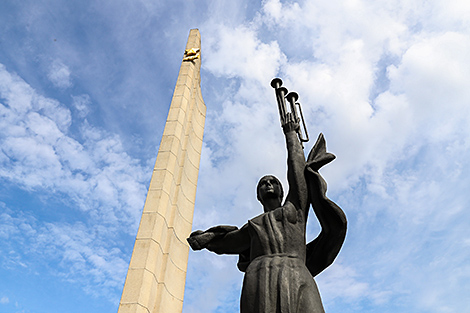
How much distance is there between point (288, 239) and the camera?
400 cm

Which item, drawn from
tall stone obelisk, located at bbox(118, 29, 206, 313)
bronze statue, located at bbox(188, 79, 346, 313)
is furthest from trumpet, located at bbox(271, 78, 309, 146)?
tall stone obelisk, located at bbox(118, 29, 206, 313)

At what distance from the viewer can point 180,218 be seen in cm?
1227

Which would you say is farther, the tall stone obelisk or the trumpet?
the tall stone obelisk

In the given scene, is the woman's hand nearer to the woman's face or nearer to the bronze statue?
the bronze statue

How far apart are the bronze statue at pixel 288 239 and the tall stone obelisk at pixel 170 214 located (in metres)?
5.57

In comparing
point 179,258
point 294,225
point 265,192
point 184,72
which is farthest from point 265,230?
point 184,72

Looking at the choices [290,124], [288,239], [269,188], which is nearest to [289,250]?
[288,239]

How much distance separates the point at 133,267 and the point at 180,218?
2849 millimetres

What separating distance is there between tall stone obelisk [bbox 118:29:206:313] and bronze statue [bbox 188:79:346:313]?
557 cm

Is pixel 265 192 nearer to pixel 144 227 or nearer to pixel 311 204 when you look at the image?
pixel 311 204

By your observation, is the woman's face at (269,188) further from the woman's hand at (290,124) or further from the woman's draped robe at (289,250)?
the woman's hand at (290,124)

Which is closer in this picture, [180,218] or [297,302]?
[297,302]

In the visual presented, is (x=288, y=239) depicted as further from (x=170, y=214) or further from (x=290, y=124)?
(x=170, y=214)

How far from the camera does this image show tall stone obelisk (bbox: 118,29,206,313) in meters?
9.56
